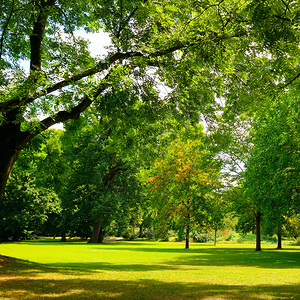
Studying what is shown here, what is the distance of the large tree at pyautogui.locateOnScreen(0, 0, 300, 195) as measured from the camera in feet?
26.6

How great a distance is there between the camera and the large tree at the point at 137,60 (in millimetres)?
8094

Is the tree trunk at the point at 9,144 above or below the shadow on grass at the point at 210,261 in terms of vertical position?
above

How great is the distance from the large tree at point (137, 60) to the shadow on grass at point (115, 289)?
313 centimetres

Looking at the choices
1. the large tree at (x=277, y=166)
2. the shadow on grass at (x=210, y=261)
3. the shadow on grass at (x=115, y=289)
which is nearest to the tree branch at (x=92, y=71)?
the shadow on grass at (x=115, y=289)

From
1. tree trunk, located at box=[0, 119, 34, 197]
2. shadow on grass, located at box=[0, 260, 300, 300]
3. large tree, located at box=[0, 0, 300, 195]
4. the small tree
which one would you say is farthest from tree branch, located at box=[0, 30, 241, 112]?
the small tree

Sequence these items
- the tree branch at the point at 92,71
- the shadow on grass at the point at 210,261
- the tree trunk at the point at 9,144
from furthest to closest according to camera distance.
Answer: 1. the shadow on grass at the point at 210,261
2. the tree trunk at the point at 9,144
3. the tree branch at the point at 92,71

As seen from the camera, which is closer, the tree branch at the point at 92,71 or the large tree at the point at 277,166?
the tree branch at the point at 92,71

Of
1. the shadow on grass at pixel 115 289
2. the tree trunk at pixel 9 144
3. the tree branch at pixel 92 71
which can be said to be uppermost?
the tree branch at pixel 92 71

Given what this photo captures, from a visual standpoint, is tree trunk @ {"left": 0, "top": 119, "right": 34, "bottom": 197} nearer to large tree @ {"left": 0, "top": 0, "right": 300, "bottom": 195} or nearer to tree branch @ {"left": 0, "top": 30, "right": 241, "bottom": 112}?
large tree @ {"left": 0, "top": 0, "right": 300, "bottom": 195}

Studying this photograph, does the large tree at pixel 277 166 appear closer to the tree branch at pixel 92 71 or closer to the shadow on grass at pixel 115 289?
the shadow on grass at pixel 115 289

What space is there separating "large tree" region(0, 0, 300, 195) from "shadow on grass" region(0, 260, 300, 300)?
3.13 m

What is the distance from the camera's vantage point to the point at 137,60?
9961 mm

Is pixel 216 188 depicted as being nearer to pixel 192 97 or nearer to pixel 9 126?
pixel 192 97

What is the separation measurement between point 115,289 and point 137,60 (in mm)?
6778
